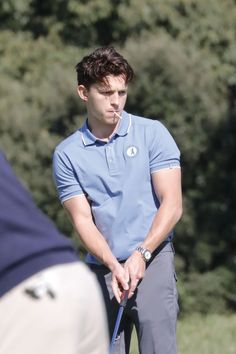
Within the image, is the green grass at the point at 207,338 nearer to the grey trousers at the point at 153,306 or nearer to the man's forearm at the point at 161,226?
the grey trousers at the point at 153,306

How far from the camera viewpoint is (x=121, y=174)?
245 inches

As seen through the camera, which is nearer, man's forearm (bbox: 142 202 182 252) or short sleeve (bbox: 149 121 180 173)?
man's forearm (bbox: 142 202 182 252)

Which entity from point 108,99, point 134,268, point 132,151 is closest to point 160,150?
point 132,151

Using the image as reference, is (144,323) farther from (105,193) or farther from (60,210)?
(60,210)

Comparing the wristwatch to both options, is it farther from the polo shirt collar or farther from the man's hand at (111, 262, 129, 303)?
the polo shirt collar

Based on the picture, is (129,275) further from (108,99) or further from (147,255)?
(108,99)

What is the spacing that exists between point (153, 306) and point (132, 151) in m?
0.86

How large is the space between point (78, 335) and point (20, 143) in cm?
2062

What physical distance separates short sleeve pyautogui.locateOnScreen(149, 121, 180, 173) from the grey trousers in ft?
1.53

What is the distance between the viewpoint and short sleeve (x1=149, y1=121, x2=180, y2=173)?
6.32 metres

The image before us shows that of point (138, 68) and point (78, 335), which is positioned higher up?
point (78, 335)

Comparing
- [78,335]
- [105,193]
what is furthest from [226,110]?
[78,335]

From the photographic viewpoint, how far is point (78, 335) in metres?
3.52

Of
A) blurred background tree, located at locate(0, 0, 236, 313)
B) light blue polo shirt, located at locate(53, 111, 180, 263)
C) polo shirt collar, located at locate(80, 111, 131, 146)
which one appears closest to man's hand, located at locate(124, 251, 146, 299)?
light blue polo shirt, located at locate(53, 111, 180, 263)
